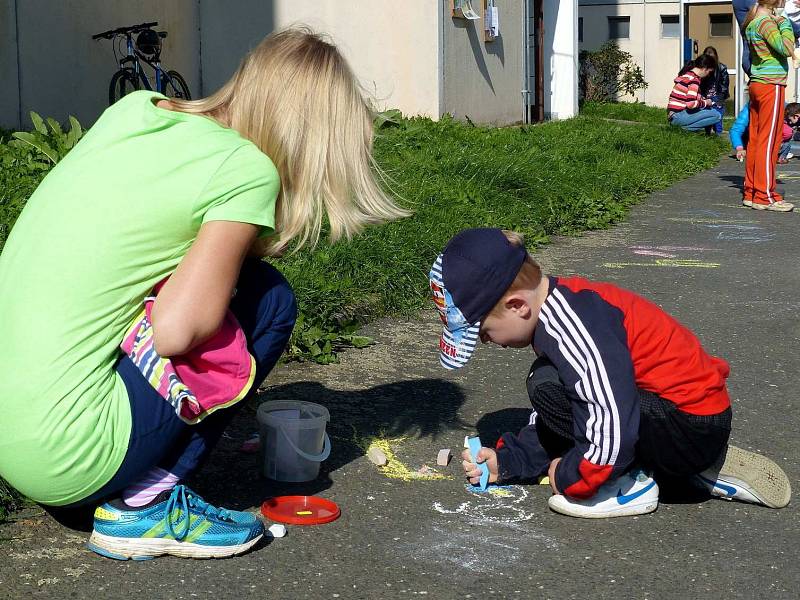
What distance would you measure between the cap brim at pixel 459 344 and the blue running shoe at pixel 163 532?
70 centimetres

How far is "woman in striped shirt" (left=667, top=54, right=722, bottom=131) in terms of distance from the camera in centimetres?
1641

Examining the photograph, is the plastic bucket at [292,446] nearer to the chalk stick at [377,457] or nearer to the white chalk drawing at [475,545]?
the chalk stick at [377,457]

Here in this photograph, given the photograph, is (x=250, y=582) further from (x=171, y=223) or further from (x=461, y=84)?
(x=461, y=84)

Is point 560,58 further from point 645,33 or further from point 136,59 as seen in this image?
point 645,33

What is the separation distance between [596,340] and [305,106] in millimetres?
939

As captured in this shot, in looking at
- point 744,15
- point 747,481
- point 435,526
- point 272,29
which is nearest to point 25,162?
point 435,526

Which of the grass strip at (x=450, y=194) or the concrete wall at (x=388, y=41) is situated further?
the concrete wall at (x=388, y=41)

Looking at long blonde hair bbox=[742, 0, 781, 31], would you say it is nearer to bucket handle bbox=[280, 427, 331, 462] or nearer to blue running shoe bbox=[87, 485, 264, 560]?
bucket handle bbox=[280, 427, 331, 462]

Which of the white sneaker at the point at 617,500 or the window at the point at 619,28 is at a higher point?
the window at the point at 619,28

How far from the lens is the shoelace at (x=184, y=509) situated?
108 inches

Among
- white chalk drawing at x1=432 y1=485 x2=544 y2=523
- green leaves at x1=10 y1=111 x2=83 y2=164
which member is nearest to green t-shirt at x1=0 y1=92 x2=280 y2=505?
white chalk drawing at x1=432 y1=485 x2=544 y2=523

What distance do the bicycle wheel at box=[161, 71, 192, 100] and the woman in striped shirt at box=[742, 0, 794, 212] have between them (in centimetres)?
573

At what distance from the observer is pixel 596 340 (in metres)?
2.88

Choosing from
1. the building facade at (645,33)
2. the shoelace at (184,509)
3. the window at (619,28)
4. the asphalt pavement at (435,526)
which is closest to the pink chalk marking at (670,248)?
the asphalt pavement at (435,526)
